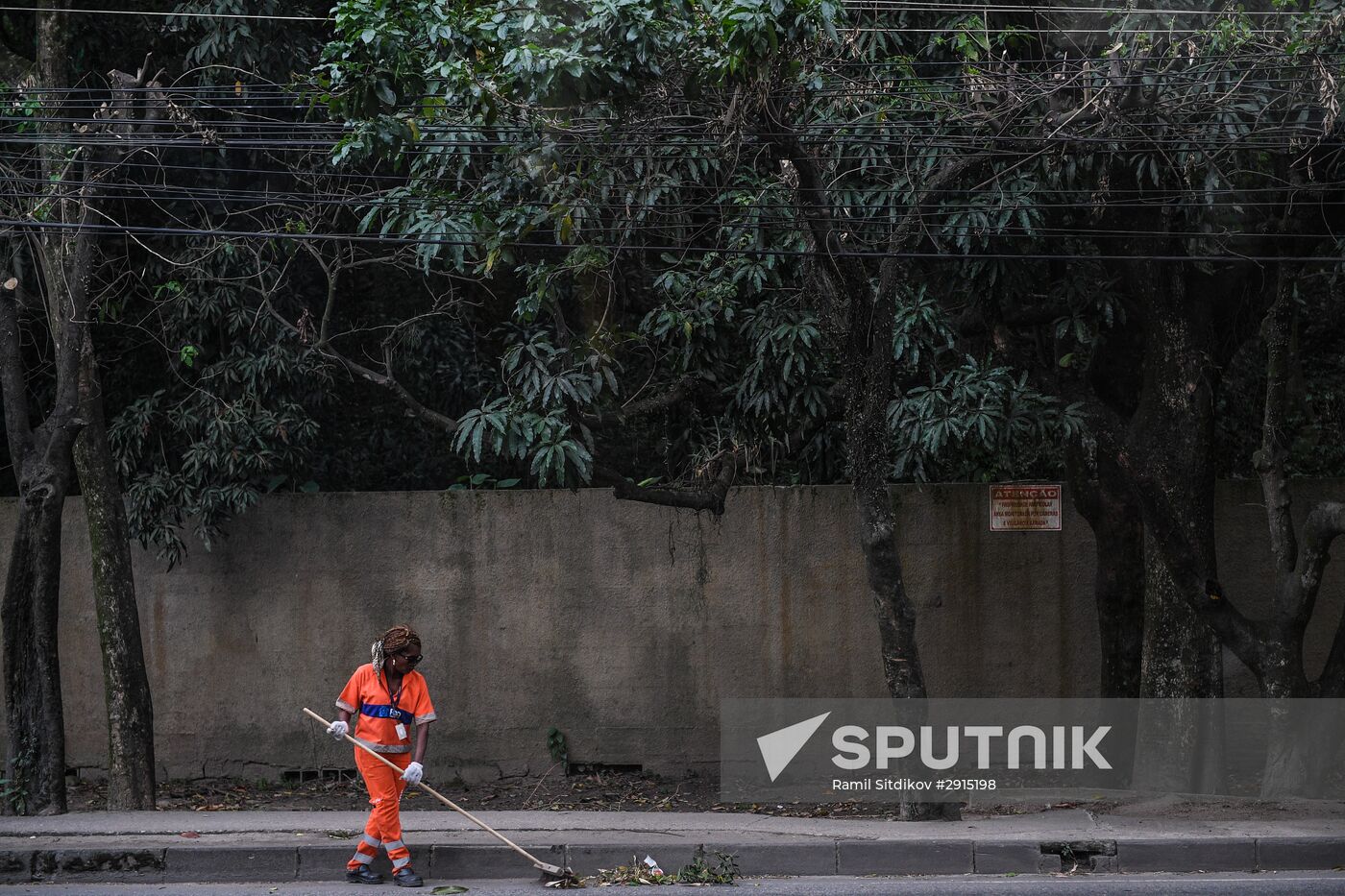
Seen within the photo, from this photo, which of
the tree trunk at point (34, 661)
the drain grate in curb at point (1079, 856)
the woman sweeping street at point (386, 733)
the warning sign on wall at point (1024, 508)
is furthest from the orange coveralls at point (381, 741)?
the warning sign on wall at point (1024, 508)

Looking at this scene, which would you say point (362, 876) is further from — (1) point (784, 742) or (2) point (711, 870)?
(1) point (784, 742)

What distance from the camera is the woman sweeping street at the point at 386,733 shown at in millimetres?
6719

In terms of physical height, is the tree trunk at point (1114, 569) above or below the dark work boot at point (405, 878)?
above

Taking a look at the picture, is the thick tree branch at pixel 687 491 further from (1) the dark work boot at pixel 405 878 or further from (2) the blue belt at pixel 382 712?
(1) the dark work boot at pixel 405 878

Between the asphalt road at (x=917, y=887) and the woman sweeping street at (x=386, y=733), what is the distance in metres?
0.16

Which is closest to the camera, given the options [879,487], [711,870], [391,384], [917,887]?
[917,887]

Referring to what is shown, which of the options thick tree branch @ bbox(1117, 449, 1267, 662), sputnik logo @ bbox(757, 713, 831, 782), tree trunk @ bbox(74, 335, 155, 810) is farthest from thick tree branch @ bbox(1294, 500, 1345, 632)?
tree trunk @ bbox(74, 335, 155, 810)

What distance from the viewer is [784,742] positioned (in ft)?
31.3

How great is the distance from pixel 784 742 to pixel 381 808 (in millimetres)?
3758

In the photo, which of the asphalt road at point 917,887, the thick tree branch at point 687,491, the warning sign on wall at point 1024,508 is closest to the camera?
the asphalt road at point 917,887

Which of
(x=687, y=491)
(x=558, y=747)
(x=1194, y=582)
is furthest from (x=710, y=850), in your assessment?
(x=1194, y=582)

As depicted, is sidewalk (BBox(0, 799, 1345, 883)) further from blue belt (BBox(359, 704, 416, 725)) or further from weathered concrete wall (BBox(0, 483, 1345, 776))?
weathered concrete wall (BBox(0, 483, 1345, 776))

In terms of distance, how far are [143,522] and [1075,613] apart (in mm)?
7042

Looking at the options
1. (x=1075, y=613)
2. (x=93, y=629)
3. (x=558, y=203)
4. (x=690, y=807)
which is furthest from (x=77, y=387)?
(x=1075, y=613)
